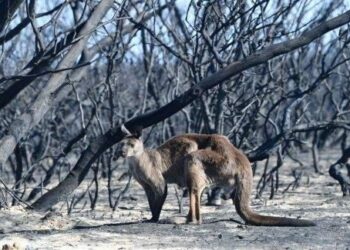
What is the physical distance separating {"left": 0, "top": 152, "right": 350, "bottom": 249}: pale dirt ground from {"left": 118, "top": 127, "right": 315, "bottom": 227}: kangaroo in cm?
14

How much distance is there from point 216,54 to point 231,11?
2.62ft

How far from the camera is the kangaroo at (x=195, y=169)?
7.63m

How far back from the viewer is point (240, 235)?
709 centimetres

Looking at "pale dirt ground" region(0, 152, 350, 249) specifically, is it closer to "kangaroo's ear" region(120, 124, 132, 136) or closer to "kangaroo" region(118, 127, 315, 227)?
"kangaroo" region(118, 127, 315, 227)

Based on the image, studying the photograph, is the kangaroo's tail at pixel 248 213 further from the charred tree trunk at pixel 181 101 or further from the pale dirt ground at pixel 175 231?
the charred tree trunk at pixel 181 101

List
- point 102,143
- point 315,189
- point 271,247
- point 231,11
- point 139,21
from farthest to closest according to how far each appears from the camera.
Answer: point 315,189
point 139,21
point 231,11
point 102,143
point 271,247

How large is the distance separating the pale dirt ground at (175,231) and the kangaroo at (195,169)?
0.14 metres

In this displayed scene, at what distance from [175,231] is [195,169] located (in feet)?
2.36

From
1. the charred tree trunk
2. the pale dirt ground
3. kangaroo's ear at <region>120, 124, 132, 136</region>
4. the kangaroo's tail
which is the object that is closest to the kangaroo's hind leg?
the pale dirt ground

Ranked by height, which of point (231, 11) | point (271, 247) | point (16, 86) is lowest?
point (271, 247)

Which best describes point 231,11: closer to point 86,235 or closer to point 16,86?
point 16,86

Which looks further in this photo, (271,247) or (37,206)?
(37,206)

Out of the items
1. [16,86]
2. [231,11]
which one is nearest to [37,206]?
[16,86]

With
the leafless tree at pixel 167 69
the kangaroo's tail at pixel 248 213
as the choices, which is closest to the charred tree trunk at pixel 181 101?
the leafless tree at pixel 167 69
